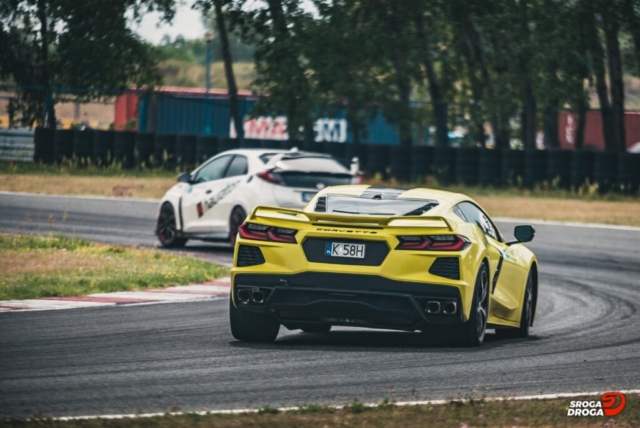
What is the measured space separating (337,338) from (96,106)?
35909mm

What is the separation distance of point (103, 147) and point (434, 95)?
10.2 meters

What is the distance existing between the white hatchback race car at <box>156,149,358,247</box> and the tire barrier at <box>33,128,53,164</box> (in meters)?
15.3

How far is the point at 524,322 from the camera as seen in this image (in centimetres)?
1206

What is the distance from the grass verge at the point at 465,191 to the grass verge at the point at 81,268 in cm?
1165

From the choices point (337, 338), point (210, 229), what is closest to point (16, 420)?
point (337, 338)

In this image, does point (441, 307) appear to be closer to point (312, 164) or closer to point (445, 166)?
point (312, 164)

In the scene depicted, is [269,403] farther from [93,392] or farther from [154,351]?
[154,351]

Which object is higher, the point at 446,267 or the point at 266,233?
the point at 266,233

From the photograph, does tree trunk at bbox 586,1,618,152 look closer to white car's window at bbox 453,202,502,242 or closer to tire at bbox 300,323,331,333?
white car's window at bbox 453,202,502,242

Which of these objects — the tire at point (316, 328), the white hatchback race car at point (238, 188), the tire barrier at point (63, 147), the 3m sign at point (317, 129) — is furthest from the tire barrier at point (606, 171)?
the tire at point (316, 328)

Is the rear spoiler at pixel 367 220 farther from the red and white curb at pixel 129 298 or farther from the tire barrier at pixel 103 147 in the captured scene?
the tire barrier at pixel 103 147

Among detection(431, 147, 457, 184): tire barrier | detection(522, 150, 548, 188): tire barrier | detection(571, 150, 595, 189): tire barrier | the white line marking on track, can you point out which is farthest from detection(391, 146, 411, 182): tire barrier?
the white line marking on track

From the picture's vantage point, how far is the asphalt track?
7957 millimetres

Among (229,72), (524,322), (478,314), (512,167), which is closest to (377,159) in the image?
(512,167)
